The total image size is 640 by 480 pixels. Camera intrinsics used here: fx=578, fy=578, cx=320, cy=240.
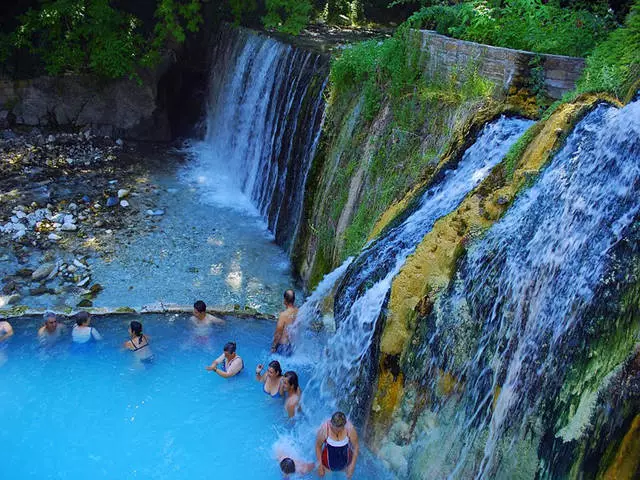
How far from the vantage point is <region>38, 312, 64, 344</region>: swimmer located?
637 centimetres

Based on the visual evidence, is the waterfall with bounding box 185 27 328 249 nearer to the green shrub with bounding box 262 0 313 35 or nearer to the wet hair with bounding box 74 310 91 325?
the green shrub with bounding box 262 0 313 35

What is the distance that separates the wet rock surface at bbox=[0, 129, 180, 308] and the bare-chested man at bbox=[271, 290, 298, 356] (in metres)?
2.75

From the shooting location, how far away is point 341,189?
7.31 meters

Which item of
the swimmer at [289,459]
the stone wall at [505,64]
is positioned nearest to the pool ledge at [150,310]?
the swimmer at [289,459]

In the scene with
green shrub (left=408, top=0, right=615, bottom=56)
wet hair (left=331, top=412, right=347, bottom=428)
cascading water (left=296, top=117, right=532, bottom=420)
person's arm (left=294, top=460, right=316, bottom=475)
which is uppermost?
green shrub (left=408, top=0, right=615, bottom=56)

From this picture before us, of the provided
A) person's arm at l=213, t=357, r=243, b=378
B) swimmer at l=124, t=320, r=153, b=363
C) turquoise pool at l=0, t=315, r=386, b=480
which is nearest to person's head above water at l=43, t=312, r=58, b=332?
turquoise pool at l=0, t=315, r=386, b=480

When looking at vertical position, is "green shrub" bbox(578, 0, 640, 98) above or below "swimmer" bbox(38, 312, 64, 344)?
above

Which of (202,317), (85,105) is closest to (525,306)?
(202,317)

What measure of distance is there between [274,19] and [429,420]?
366 inches

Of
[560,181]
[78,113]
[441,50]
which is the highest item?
[441,50]

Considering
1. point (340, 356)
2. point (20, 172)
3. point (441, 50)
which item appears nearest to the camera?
point (340, 356)

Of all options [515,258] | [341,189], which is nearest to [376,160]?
[341,189]

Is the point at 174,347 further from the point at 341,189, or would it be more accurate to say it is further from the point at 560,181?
the point at 560,181

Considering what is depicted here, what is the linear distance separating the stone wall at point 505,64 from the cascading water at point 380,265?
488mm
